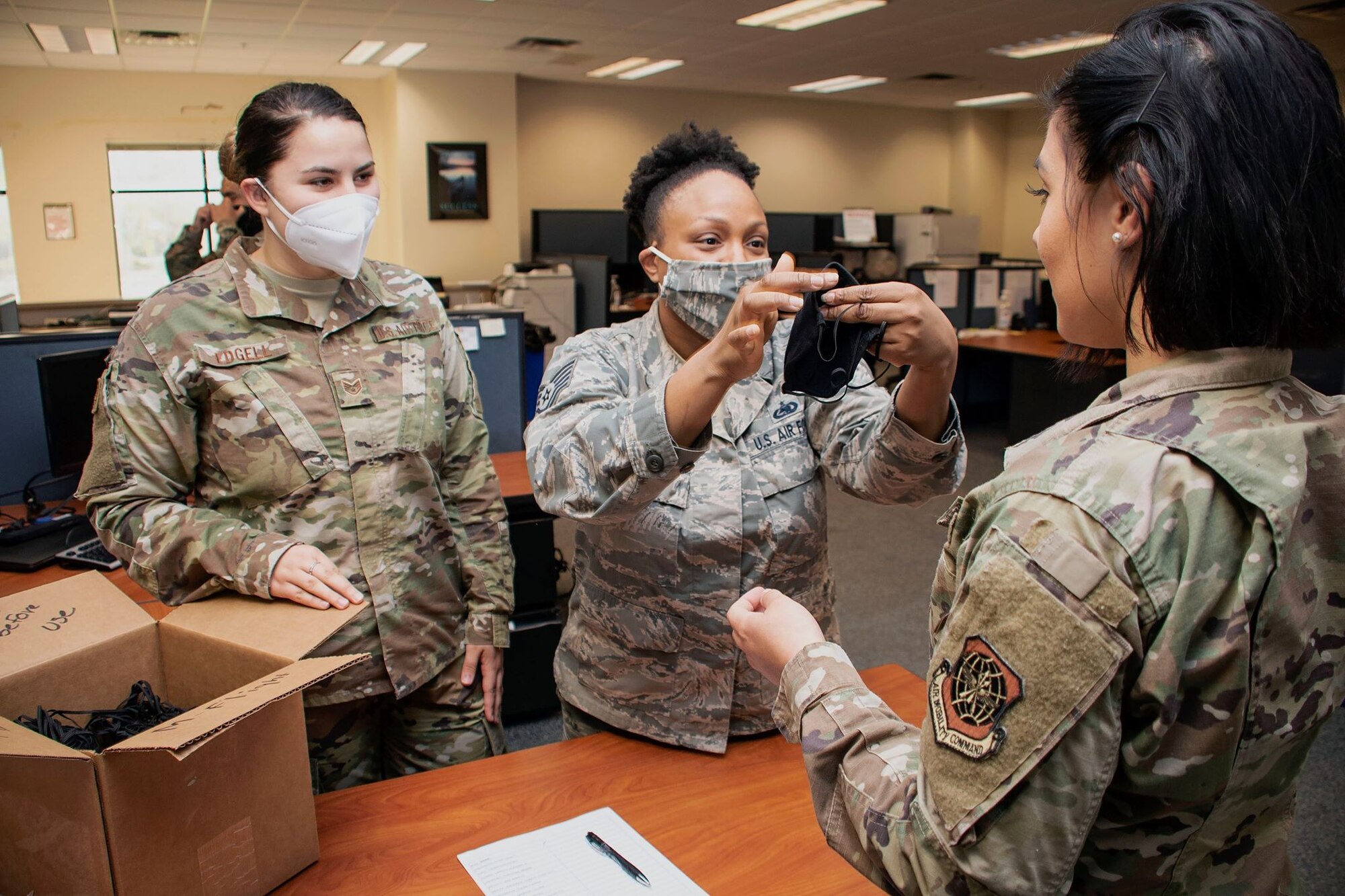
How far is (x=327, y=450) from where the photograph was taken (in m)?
1.45

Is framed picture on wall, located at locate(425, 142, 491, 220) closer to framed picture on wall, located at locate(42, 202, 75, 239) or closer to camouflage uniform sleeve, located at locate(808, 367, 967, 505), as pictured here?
framed picture on wall, located at locate(42, 202, 75, 239)

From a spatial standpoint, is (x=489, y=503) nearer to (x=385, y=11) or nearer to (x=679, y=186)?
(x=679, y=186)

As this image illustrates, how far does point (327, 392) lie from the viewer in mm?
1471

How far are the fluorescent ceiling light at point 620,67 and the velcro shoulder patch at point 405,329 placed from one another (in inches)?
303

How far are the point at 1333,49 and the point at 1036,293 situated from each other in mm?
3404

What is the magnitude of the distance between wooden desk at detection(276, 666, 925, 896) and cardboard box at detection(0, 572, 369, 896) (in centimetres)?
9

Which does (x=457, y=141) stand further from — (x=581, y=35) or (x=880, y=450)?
(x=880, y=450)

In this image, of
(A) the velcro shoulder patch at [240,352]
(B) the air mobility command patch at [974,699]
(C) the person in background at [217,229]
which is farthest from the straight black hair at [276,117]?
(B) the air mobility command patch at [974,699]

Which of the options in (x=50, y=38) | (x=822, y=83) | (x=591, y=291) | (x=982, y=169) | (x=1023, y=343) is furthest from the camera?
(x=982, y=169)

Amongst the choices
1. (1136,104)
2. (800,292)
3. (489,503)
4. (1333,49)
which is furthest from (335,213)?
(1333,49)

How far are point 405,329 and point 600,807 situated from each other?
82 centimetres

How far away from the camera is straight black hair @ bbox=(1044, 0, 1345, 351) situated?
595 millimetres

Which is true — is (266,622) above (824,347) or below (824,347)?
below

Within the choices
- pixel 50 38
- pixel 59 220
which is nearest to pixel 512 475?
pixel 50 38
